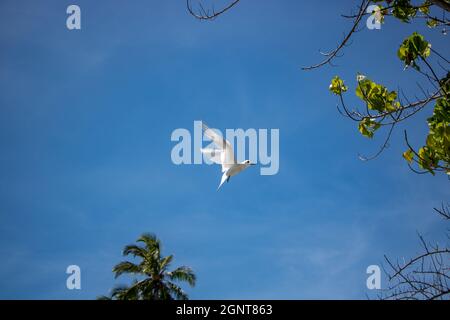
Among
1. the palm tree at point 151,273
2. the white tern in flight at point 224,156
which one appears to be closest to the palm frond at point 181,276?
the palm tree at point 151,273

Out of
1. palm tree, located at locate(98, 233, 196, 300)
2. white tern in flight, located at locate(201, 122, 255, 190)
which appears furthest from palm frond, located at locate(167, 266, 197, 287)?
white tern in flight, located at locate(201, 122, 255, 190)

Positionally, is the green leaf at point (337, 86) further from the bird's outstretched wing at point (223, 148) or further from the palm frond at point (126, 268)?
the palm frond at point (126, 268)

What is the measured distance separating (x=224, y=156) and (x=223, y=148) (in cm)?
26

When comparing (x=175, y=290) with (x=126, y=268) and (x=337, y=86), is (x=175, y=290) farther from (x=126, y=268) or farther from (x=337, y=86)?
(x=337, y=86)

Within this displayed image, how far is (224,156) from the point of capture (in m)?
10.5

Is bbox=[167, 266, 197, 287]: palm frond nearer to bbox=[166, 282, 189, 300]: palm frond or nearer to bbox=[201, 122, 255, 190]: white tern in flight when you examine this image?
bbox=[166, 282, 189, 300]: palm frond

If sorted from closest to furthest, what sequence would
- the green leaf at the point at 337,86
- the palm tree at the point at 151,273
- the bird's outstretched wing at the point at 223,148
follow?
the green leaf at the point at 337,86 < the bird's outstretched wing at the point at 223,148 < the palm tree at the point at 151,273

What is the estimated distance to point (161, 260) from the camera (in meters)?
25.1

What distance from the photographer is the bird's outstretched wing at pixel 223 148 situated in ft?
32.0

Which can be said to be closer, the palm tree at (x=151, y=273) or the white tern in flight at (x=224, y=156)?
the white tern in flight at (x=224, y=156)

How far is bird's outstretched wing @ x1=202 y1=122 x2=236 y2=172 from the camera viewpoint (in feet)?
32.0
